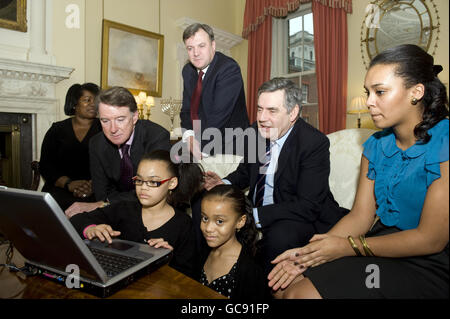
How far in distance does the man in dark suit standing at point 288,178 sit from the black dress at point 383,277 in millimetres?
520

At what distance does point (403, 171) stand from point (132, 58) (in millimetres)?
4860

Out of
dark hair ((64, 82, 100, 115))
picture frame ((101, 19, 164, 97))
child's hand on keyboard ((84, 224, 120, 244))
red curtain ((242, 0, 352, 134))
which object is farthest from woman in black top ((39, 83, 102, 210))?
red curtain ((242, 0, 352, 134))

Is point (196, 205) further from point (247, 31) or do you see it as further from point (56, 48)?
point (247, 31)

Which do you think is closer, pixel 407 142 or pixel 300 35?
pixel 407 142

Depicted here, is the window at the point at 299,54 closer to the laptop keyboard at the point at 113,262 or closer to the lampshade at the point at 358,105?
the lampshade at the point at 358,105

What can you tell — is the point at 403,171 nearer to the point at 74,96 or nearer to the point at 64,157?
the point at 64,157

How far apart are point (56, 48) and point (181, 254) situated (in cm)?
375

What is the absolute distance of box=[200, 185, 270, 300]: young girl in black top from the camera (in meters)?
1.45

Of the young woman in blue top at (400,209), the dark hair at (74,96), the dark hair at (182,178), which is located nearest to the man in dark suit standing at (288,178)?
the dark hair at (182,178)

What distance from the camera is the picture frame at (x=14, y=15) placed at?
372 centimetres

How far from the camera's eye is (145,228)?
5.23ft

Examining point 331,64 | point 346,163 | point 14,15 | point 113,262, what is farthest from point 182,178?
point 331,64

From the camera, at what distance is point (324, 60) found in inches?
206
